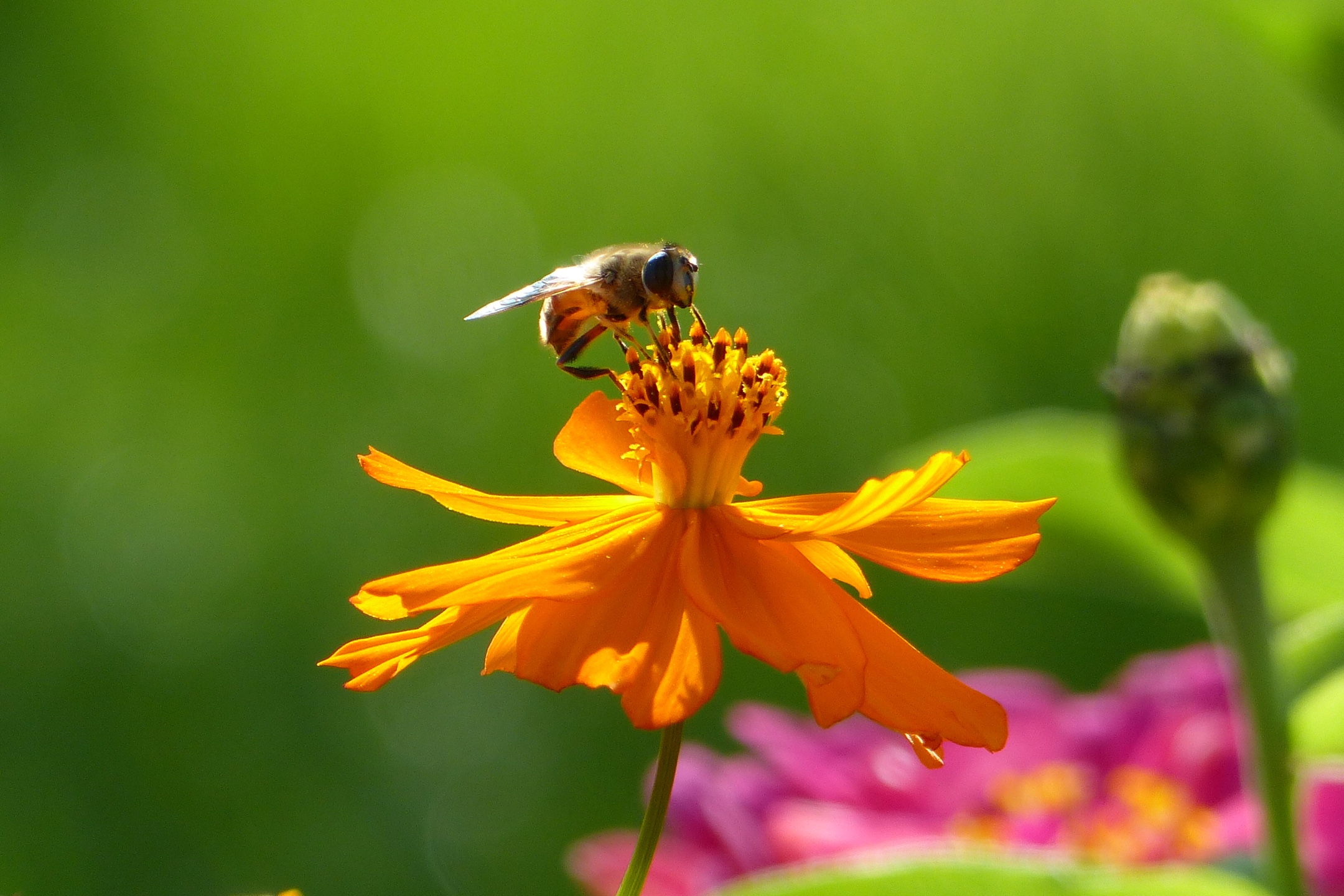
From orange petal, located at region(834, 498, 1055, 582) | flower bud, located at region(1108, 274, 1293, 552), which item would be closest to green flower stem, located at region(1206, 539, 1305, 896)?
flower bud, located at region(1108, 274, 1293, 552)

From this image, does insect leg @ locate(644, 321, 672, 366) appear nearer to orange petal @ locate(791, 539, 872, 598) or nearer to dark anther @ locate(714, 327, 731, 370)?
dark anther @ locate(714, 327, 731, 370)

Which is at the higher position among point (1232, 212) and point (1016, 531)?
point (1232, 212)

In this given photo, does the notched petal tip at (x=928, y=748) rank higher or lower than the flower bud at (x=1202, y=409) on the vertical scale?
lower

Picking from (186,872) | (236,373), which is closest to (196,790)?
(186,872)

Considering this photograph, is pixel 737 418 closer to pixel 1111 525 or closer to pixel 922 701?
pixel 922 701

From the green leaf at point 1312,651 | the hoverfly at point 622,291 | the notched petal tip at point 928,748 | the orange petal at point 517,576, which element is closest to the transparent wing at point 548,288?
the hoverfly at point 622,291

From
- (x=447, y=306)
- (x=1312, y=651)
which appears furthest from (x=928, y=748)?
(x=447, y=306)

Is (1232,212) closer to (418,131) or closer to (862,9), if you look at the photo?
(862,9)

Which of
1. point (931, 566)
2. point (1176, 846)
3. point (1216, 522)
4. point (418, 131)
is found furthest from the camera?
point (418, 131)

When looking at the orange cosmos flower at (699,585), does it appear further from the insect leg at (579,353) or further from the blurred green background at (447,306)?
the blurred green background at (447,306)
